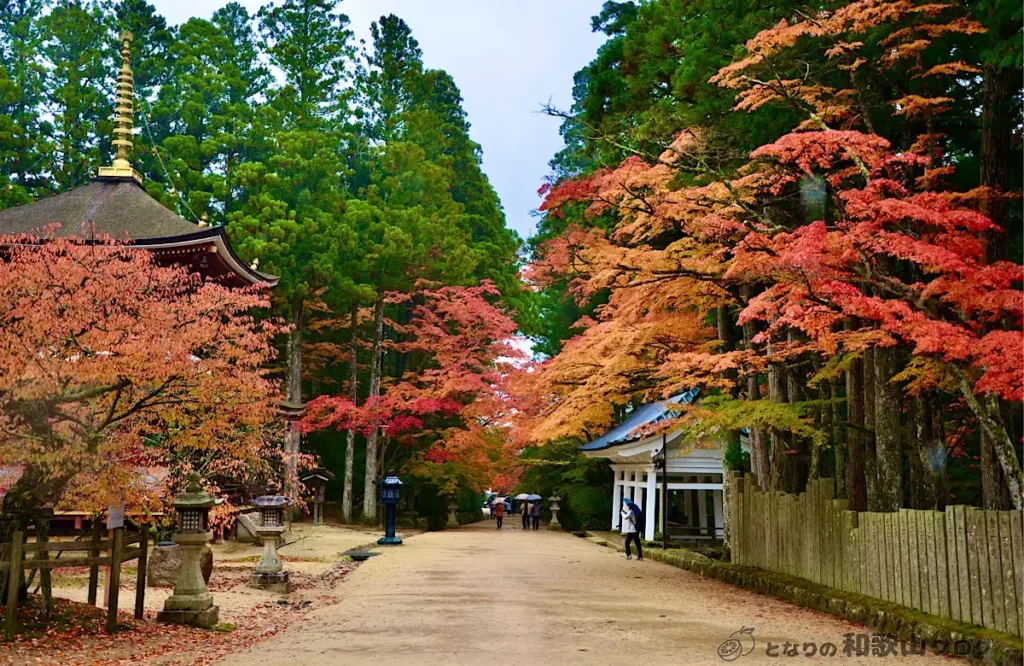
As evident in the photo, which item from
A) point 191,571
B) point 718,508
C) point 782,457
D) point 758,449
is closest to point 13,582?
point 191,571

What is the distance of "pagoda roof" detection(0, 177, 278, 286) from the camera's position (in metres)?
19.2

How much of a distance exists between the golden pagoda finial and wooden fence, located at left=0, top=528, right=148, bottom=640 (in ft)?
48.3

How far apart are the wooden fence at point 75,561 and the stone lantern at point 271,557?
333 cm

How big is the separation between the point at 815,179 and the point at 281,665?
26.5 ft

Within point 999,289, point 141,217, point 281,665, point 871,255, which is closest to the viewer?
point 281,665

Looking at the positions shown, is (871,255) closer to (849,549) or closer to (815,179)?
(815,179)

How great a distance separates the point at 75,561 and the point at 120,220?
14160 millimetres

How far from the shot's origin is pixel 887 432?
403 inches

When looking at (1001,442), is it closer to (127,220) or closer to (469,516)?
(127,220)

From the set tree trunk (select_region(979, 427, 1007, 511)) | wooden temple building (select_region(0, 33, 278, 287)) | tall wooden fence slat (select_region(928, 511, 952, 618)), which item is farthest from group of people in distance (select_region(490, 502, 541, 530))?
tree trunk (select_region(979, 427, 1007, 511))

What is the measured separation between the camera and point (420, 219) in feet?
93.4

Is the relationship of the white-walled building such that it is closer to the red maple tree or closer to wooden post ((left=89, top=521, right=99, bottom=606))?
the red maple tree

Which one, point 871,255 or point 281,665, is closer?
point 281,665

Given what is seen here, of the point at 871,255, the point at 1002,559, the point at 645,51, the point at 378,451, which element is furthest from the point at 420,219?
the point at 1002,559
